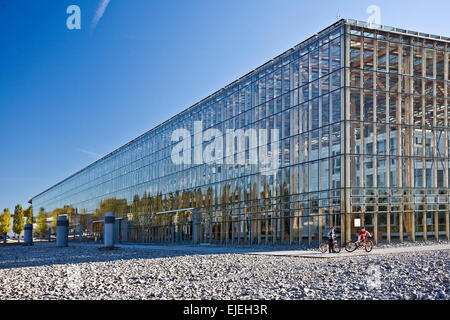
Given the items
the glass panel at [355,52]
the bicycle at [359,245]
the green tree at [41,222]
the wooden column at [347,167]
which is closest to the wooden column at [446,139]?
the glass panel at [355,52]

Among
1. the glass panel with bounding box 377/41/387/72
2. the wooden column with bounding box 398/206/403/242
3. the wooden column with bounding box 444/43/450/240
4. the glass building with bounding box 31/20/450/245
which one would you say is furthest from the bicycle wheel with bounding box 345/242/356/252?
the glass panel with bounding box 377/41/387/72

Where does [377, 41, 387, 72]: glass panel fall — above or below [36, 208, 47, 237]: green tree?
above

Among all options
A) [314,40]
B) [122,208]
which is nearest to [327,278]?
[314,40]

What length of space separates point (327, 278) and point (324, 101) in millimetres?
22495

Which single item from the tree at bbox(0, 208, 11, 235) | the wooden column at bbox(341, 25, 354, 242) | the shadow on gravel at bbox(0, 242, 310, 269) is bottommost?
the tree at bbox(0, 208, 11, 235)

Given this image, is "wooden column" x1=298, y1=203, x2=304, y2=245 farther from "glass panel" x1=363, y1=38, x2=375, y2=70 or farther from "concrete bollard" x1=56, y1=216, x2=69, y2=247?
"concrete bollard" x1=56, y1=216, x2=69, y2=247

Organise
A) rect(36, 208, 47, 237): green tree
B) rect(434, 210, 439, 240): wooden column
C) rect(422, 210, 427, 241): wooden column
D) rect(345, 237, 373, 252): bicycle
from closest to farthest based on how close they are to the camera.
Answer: rect(345, 237, 373, 252): bicycle, rect(422, 210, 427, 241): wooden column, rect(434, 210, 439, 240): wooden column, rect(36, 208, 47, 237): green tree

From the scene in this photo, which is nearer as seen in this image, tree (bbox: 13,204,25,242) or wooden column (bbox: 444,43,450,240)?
wooden column (bbox: 444,43,450,240)

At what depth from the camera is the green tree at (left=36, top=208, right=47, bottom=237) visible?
137 m

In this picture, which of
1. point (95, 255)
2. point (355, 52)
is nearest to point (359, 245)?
point (355, 52)

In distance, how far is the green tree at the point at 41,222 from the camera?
5379 inches
